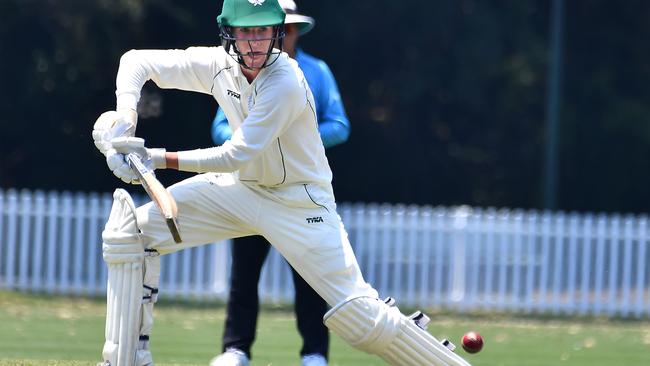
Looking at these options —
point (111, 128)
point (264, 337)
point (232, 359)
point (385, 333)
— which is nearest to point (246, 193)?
point (111, 128)

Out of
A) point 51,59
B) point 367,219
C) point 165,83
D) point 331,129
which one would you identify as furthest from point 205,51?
point 51,59

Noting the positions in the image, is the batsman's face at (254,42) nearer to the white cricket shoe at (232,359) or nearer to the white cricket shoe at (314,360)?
the white cricket shoe at (232,359)

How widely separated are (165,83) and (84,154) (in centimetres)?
1114

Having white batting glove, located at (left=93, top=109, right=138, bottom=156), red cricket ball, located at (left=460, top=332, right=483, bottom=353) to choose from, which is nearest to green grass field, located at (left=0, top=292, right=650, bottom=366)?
white batting glove, located at (left=93, top=109, right=138, bottom=156)

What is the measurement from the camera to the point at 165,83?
553 centimetres

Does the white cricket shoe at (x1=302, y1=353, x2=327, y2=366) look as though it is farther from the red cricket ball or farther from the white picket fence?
the white picket fence

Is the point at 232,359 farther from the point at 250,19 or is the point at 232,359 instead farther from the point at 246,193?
the point at 250,19

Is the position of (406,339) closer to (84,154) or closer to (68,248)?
(68,248)

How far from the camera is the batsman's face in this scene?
5242 millimetres

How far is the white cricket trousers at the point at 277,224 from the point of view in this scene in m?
5.30

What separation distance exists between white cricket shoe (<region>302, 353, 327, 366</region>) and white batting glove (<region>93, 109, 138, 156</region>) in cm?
182

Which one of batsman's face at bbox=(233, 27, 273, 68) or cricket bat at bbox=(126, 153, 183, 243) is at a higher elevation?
batsman's face at bbox=(233, 27, 273, 68)

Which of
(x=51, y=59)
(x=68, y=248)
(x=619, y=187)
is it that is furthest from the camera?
(x=619, y=187)

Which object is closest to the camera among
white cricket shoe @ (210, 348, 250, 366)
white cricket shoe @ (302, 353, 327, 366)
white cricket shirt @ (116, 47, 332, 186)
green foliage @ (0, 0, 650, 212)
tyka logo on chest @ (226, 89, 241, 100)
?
white cricket shirt @ (116, 47, 332, 186)
